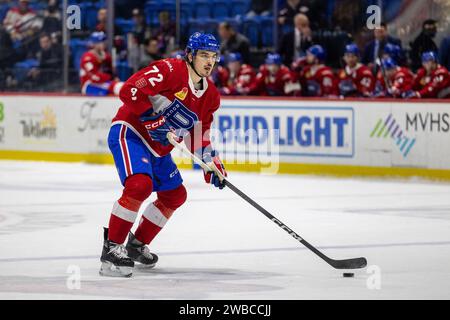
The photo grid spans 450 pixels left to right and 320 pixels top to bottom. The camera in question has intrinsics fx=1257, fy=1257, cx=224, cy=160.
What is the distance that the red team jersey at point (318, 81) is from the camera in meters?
12.9

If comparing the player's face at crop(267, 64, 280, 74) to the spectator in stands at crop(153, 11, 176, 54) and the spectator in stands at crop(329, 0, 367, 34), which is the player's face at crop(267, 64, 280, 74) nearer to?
the spectator in stands at crop(329, 0, 367, 34)

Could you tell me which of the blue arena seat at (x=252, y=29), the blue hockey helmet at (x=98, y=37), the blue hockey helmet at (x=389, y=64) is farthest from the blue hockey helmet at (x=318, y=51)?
the blue hockey helmet at (x=98, y=37)

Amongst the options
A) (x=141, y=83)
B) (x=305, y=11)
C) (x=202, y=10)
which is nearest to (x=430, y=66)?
(x=305, y=11)

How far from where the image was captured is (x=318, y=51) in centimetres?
1310

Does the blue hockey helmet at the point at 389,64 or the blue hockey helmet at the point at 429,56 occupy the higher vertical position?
the blue hockey helmet at the point at 429,56

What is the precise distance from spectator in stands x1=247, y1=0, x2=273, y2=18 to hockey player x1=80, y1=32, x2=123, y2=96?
171cm

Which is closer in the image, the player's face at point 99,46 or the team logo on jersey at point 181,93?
the team logo on jersey at point 181,93

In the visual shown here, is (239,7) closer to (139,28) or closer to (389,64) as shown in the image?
(139,28)

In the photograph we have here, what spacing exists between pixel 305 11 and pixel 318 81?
795 mm

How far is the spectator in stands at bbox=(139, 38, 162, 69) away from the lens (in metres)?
14.5

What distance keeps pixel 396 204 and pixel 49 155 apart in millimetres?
5816

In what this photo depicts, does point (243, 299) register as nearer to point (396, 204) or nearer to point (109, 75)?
point (396, 204)

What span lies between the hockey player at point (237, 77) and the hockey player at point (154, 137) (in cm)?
702

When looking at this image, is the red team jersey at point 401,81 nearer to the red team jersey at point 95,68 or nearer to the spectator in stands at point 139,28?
the spectator in stands at point 139,28
